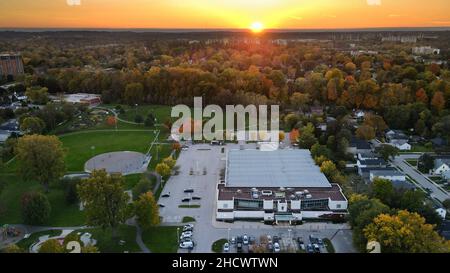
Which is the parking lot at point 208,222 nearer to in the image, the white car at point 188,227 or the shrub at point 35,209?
the white car at point 188,227

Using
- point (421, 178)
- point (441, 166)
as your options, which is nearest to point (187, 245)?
point (421, 178)

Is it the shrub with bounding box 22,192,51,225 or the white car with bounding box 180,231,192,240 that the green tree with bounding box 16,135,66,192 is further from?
the white car with bounding box 180,231,192,240

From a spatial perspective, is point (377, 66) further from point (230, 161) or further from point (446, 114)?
point (230, 161)

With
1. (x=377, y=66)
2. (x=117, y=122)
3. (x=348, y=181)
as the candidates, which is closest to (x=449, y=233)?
(x=348, y=181)

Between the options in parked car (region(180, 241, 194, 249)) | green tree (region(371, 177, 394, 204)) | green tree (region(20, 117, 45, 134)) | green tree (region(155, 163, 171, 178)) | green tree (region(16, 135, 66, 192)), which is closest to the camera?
parked car (region(180, 241, 194, 249))

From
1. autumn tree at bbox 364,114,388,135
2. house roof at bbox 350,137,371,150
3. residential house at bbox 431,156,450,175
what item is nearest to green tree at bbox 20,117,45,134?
house roof at bbox 350,137,371,150

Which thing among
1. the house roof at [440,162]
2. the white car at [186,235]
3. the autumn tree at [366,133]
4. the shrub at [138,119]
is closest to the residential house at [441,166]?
the house roof at [440,162]

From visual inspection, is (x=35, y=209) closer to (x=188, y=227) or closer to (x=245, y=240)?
(x=188, y=227)
